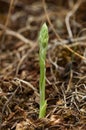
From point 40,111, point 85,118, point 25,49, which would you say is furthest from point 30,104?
Answer: point 25,49

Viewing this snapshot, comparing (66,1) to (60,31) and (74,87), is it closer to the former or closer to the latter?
(60,31)

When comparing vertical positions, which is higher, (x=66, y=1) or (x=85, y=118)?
(x=66, y=1)

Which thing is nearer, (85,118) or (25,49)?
(85,118)

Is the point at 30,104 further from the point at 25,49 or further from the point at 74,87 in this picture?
the point at 25,49

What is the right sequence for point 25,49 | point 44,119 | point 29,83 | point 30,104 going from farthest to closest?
point 25,49 → point 29,83 → point 30,104 → point 44,119

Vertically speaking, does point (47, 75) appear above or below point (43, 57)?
below

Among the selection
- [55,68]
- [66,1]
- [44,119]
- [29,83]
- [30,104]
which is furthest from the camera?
[66,1]
